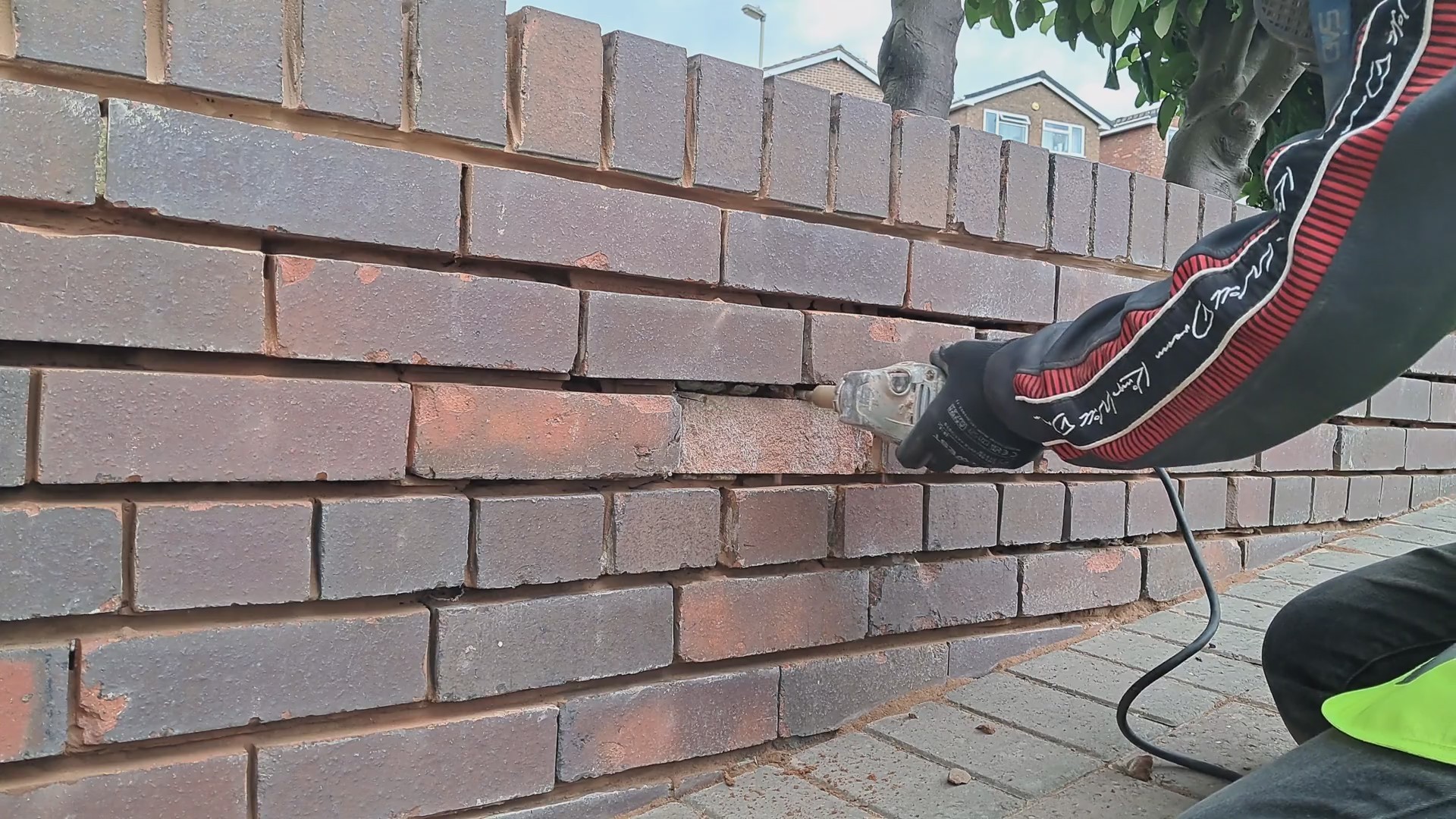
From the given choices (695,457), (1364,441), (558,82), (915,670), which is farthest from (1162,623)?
(558,82)

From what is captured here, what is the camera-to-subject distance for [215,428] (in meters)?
1.40

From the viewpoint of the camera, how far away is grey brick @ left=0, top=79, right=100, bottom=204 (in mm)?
1259

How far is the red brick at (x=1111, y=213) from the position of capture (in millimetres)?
2510

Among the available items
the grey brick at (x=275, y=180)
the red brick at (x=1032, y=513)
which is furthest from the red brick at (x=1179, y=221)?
the grey brick at (x=275, y=180)

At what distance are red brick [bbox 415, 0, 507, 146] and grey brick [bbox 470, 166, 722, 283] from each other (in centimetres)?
8

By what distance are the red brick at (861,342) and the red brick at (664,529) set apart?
383 millimetres

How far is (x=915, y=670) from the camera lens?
222 cm

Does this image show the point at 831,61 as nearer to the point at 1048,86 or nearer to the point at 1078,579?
the point at 1048,86

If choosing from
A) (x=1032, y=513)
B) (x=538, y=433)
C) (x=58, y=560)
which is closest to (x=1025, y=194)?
(x=1032, y=513)

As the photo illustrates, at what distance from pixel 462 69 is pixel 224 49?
36cm

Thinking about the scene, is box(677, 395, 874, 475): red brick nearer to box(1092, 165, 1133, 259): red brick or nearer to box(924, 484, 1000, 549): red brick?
box(924, 484, 1000, 549): red brick

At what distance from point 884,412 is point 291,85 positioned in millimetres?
1226

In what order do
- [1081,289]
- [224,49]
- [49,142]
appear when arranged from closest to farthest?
[49,142] → [224,49] → [1081,289]

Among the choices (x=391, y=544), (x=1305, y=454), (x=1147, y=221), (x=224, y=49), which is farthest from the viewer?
(x=1305, y=454)
